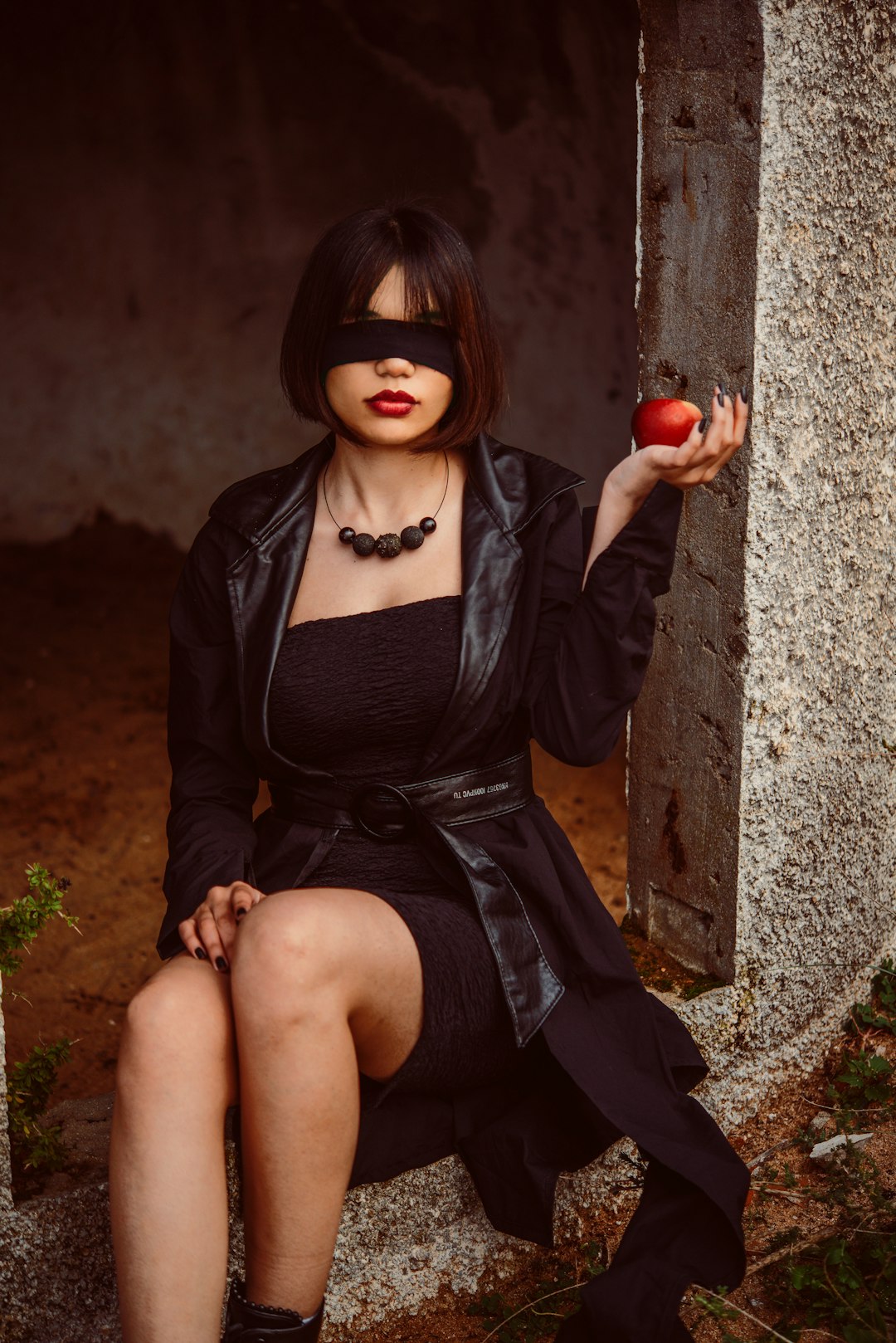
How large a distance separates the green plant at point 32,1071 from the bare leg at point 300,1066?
43 cm

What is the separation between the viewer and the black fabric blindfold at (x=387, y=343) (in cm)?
232

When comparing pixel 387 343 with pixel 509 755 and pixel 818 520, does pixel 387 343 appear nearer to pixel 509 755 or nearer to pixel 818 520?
pixel 509 755

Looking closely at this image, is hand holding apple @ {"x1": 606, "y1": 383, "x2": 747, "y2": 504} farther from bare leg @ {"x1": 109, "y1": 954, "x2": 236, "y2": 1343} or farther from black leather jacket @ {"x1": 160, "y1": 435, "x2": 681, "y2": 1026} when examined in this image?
bare leg @ {"x1": 109, "y1": 954, "x2": 236, "y2": 1343}

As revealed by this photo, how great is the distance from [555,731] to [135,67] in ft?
20.2

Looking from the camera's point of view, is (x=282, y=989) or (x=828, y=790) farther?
(x=828, y=790)

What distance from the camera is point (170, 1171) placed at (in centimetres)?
198

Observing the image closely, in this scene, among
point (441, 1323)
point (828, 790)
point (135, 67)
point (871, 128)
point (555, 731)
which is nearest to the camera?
point (555, 731)

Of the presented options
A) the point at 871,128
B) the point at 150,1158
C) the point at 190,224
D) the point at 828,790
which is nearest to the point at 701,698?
the point at 828,790

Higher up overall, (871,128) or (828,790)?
(871,128)

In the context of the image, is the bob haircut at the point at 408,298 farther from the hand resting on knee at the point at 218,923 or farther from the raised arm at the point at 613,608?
the hand resting on knee at the point at 218,923

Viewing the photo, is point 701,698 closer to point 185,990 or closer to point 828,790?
point 828,790

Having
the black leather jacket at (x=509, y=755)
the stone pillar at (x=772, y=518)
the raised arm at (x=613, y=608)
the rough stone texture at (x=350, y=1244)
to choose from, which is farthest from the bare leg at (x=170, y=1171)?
the stone pillar at (x=772, y=518)

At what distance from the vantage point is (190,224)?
7488 millimetres

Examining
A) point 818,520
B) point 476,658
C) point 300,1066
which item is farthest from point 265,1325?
point 818,520
